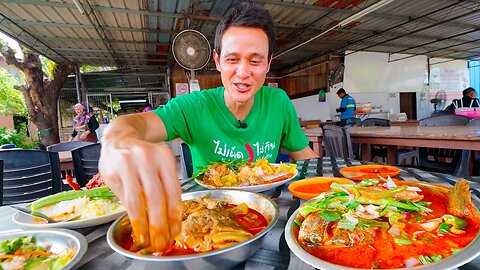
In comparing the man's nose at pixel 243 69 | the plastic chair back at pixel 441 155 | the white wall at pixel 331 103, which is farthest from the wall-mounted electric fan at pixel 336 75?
the man's nose at pixel 243 69

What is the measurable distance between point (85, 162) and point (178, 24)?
5857mm

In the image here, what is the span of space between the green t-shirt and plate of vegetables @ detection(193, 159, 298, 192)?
0.36m

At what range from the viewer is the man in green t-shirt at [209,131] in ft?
1.59

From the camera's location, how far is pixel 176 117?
5.16 ft

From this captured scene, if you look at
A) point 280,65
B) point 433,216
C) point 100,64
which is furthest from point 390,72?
point 433,216

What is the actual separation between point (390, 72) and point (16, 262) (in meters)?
15.2

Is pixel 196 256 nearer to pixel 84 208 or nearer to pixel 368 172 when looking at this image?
pixel 84 208

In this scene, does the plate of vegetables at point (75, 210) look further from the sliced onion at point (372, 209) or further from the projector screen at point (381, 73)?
the projector screen at point (381, 73)

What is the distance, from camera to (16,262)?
0.58 metres

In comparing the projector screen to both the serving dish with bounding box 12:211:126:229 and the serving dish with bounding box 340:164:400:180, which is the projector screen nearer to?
the serving dish with bounding box 340:164:400:180

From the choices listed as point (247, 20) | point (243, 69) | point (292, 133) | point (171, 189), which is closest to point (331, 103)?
point (292, 133)

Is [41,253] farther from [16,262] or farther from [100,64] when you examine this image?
[100,64]

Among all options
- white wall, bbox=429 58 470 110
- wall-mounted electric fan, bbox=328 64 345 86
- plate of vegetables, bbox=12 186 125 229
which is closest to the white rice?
plate of vegetables, bbox=12 186 125 229

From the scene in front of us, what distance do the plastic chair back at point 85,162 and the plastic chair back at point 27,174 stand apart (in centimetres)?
18
